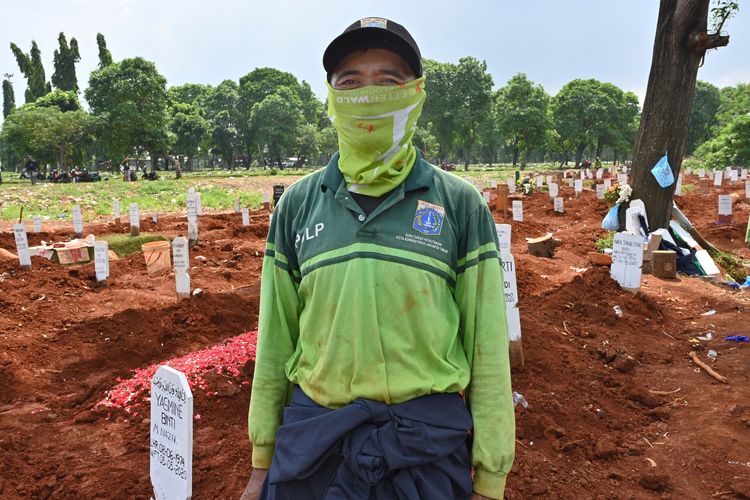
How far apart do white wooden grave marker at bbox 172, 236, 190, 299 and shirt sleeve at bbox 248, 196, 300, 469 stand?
15.9ft

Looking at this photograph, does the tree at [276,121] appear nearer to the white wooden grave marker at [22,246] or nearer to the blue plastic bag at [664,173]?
the white wooden grave marker at [22,246]

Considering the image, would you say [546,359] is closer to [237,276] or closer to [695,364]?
[695,364]

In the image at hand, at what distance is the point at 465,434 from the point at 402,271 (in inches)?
20.8

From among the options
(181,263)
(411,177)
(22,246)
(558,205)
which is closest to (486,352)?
(411,177)

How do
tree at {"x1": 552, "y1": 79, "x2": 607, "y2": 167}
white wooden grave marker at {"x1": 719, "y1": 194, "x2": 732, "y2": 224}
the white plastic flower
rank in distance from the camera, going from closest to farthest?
the white plastic flower, white wooden grave marker at {"x1": 719, "y1": 194, "x2": 732, "y2": 224}, tree at {"x1": 552, "y1": 79, "x2": 607, "y2": 167}

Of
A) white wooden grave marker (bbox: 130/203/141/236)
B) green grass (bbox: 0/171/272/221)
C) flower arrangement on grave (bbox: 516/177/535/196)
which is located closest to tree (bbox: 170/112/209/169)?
green grass (bbox: 0/171/272/221)

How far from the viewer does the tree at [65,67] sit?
52.9m

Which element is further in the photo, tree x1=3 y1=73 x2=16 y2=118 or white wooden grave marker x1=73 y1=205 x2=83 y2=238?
tree x1=3 y1=73 x2=16 y2=118

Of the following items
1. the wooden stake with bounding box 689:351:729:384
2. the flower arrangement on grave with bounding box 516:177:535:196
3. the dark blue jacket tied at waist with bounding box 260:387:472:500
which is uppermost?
the flower arrangement on grave with bounding box 516:177:535:196

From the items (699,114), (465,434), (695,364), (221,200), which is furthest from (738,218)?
(699,114)

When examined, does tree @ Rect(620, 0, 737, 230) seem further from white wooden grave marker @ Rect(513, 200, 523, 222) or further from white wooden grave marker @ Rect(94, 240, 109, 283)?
white wooden grave marker @ Rect(94, 240, 109, 283)

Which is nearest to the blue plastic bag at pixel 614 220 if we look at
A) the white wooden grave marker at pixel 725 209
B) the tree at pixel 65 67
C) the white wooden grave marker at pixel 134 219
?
the white wooden grave marker at pixel 725 209

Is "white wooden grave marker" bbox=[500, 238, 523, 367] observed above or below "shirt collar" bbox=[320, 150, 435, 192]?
below

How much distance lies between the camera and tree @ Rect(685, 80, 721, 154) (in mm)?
65750
